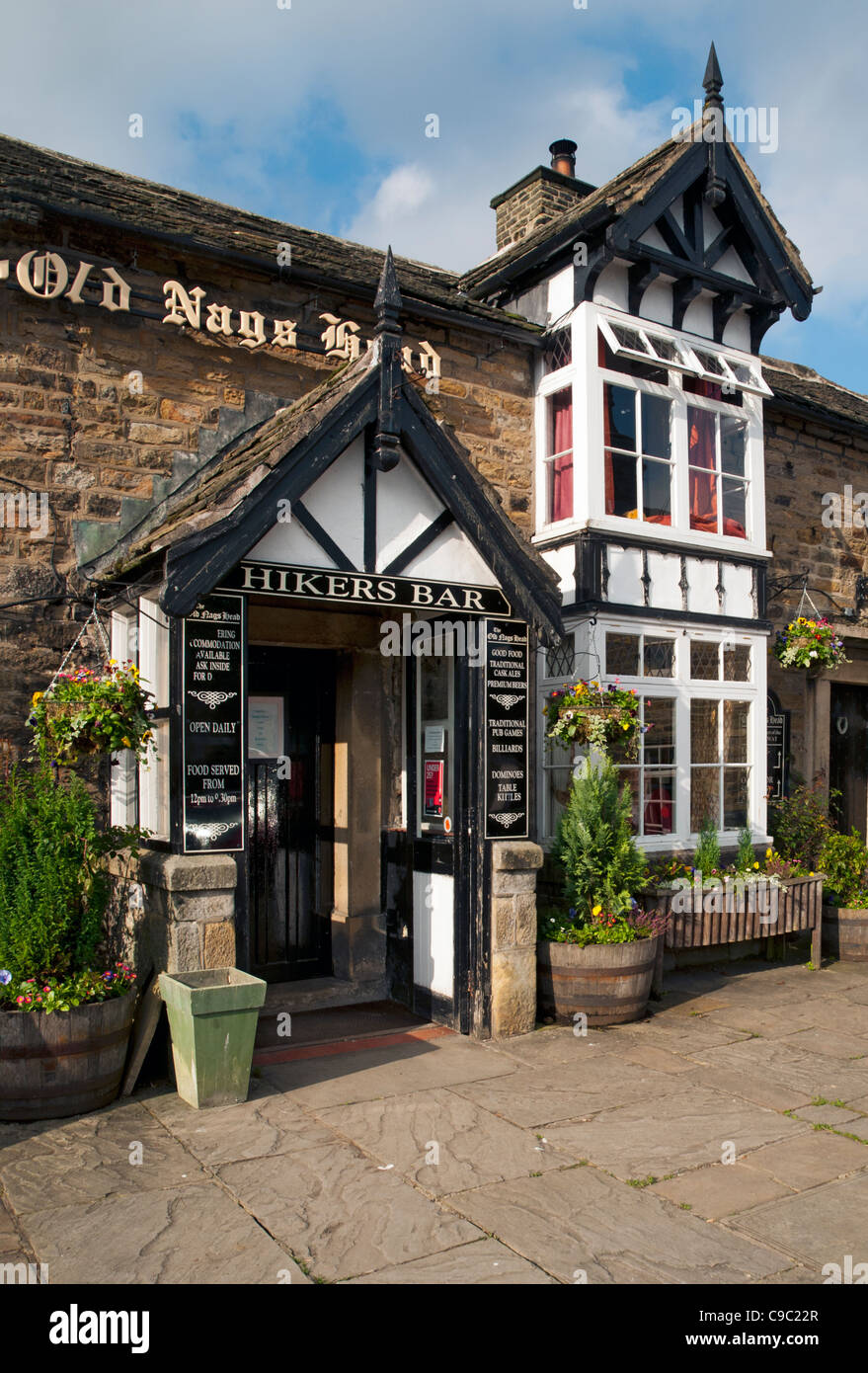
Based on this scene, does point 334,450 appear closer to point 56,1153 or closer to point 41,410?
point 41,410

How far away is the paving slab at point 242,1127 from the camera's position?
476cm

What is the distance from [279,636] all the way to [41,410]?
7.08 ft

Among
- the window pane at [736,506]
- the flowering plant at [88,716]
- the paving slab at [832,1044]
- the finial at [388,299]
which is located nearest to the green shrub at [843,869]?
the paving slab at [832,1044]

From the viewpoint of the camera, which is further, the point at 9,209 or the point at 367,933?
the point at 367,933

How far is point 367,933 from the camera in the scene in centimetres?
779

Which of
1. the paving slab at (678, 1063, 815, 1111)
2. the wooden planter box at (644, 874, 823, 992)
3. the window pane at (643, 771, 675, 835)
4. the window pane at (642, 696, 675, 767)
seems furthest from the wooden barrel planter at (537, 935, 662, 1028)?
the window pane at (642, 696, 675, 767)

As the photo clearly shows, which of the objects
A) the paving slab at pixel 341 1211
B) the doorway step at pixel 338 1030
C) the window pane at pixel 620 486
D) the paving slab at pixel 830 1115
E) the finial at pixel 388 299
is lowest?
the paving slab at pixel 830 1115

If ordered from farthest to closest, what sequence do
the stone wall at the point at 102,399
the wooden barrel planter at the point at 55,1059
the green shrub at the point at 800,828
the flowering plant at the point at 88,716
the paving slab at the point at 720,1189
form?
the green shrub at the point at 800,828, the stone wall at the point at 102,399, the flowering plant at the point at 88,716, the wooden barrel planter at the point at 55,1059, the paving slab at the point at 720,1189

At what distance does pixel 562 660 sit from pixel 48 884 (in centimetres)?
481

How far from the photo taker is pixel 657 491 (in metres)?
9.30

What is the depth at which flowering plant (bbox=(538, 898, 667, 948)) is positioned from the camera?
6973 mm

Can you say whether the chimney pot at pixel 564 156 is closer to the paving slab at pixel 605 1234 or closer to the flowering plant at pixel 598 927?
the flowering plant at pixel 598 927

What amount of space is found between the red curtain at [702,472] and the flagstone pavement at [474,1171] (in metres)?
4.88

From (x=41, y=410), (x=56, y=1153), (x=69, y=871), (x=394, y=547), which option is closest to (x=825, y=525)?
(x=394, y=547)
